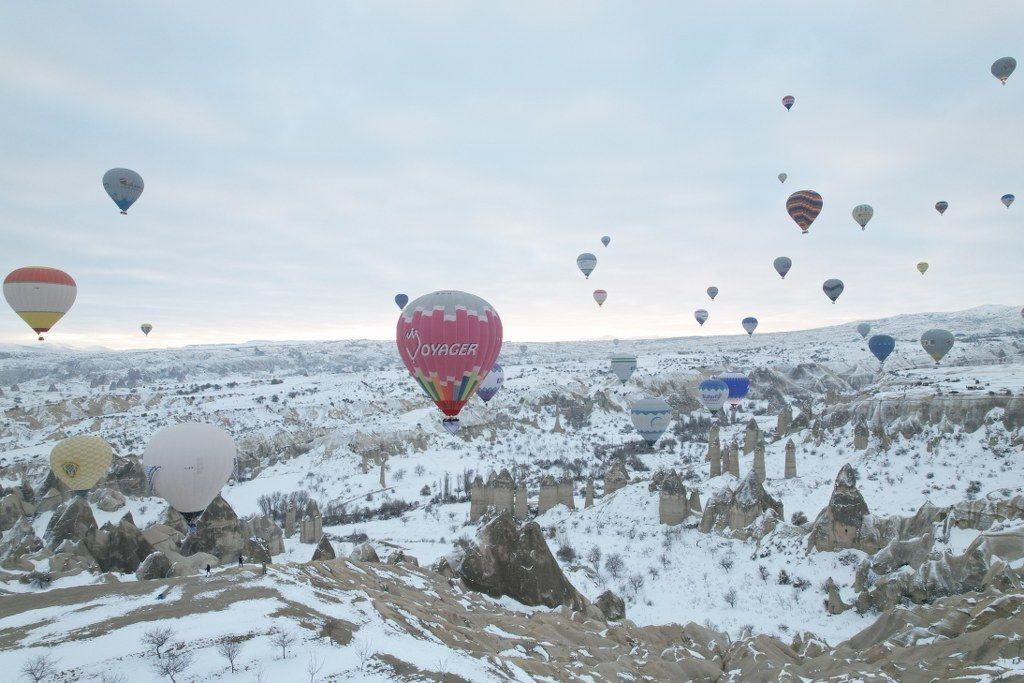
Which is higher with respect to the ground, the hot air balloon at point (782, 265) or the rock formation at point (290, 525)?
the hot air balloon at point (782, 265)

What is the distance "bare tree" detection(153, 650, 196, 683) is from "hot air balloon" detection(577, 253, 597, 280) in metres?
42.9

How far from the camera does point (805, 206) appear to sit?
3812cm

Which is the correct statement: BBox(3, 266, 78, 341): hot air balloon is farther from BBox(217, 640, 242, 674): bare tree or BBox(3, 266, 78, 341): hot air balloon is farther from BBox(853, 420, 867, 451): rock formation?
BBox(853, 420, 867, 451): rock formation

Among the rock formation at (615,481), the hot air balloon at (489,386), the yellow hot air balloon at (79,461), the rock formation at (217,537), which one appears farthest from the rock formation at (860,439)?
the yellow hot air balloon at (79,461)

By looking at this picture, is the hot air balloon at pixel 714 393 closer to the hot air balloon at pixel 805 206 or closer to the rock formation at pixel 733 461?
the rock formation at pixel 733 461

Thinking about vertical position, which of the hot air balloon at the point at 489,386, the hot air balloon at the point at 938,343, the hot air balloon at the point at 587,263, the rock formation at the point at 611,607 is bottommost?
the rock formation at the point at 611,607

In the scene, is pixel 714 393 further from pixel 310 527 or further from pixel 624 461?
pixel 310 527

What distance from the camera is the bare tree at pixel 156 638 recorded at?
30.2ft

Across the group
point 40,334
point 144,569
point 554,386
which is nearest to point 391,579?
point 144,569

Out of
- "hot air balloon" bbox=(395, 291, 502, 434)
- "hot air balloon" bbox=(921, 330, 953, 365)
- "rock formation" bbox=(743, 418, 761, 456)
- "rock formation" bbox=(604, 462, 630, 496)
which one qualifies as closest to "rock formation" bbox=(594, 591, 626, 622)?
"hot air balloon" bbox=(395, 291, 502, 434)

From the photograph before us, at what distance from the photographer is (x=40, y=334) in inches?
1136

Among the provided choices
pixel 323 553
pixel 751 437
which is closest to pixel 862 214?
pixel 751 437

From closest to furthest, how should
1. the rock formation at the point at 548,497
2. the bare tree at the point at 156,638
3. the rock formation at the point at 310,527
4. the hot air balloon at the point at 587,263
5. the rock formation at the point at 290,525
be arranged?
1. the bare tree at the point at 156,638
2. the rock formation at the point at 310,527
3. the rock formation at the point at 290,525
4. the rock formation at the point at 548,497
5. the hot air balloon at the point at 587,263

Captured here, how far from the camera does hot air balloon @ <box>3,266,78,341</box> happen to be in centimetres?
2727
